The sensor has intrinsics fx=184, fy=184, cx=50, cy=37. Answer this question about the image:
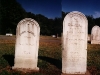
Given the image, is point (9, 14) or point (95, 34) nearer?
point (95, 34)

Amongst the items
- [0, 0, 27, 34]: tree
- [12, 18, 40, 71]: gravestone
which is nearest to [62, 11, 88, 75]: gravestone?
[12, 18, 40, 71]: gravestone

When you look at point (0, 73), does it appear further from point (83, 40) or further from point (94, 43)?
point (94, 43)

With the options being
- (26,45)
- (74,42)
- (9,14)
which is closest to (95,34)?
(74,42)

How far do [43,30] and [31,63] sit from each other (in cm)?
4428

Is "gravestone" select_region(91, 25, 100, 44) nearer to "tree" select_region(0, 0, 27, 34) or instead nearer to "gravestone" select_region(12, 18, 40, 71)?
"gravestone" select_region(12, 18, 40, 71)

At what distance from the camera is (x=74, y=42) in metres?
7.58

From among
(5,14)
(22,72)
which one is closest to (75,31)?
(22,72)

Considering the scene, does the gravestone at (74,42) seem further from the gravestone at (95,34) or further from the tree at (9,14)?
the tree at (9,14)

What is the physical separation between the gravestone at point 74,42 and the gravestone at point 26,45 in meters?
1.24

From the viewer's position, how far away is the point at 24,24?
7898 mm

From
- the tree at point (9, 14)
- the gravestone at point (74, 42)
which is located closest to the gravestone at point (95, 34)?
the gravestone at point (74, 42)

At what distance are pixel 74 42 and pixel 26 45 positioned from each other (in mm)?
2041

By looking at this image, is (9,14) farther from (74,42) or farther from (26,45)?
(74,42)

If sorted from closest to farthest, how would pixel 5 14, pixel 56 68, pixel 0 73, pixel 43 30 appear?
pixel 0 73, pixel 56 68, pixel 5 14, pixel 43 30
